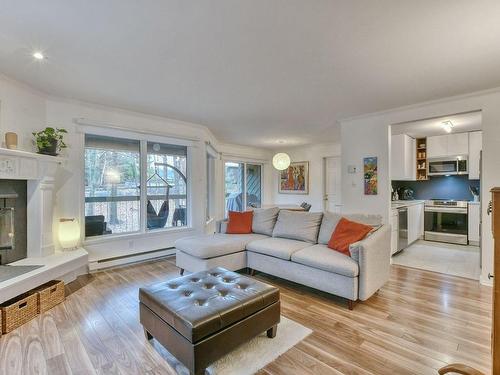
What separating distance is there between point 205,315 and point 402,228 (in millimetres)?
4293

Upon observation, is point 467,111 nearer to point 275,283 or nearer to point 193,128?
point 275,283

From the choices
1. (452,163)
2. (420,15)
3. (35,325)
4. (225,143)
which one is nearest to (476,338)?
(420,15)

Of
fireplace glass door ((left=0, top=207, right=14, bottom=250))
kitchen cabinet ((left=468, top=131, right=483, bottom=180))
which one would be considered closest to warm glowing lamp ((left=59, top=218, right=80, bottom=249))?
fireplace glass door ((left=0, top=207, right=14, bottom=250))

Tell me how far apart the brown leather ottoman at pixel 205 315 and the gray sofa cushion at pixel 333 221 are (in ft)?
5.03

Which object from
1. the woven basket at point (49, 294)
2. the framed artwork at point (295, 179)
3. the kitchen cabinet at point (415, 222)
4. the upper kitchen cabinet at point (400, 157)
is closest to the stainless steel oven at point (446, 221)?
the kitchen cabinet at point (415, 222)

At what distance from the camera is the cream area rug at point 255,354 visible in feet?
5.97

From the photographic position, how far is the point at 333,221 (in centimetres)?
348

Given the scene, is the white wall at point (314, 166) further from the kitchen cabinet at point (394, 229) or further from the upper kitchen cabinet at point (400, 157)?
the kitchen cabinet at point (394, 229)

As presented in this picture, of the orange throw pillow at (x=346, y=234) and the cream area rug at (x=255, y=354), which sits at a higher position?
the orange throw pillow at (x=346, y=234)

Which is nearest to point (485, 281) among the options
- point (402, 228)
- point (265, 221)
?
point (402, 228)

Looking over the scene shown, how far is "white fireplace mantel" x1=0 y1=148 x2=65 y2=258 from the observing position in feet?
10.1

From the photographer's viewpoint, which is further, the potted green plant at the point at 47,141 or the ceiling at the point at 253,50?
the potted green plant at the point at 47,141

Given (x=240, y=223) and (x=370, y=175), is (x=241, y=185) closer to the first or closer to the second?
(x=240, y=223)

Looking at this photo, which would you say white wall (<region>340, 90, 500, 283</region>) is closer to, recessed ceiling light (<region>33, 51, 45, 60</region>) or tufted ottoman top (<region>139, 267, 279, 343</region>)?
tufted ottoman top (<region>139, 267, 279, 343</region>)
